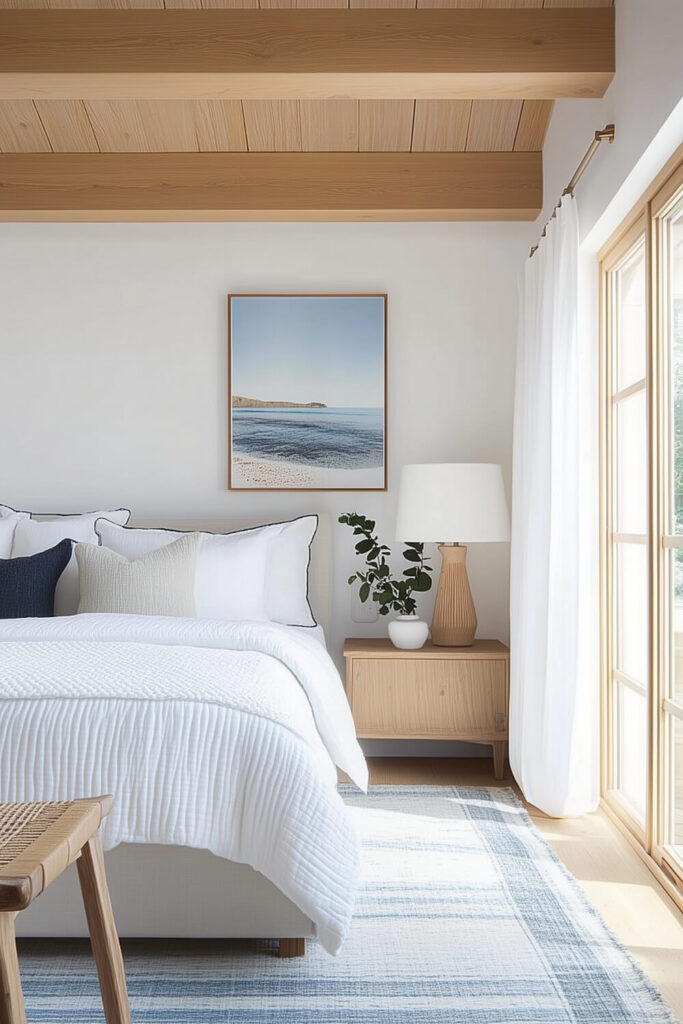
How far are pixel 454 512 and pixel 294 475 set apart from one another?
2.70ft

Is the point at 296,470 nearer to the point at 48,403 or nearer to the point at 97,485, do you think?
the point at 97,485

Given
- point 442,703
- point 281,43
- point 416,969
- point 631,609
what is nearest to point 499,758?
point 442,703

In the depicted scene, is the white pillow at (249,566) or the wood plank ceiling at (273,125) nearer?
the white pillow at (249,566)

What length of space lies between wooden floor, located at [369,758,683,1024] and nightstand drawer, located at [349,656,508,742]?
0.71ft

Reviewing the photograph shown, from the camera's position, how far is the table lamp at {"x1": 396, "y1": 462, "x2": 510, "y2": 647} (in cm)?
359

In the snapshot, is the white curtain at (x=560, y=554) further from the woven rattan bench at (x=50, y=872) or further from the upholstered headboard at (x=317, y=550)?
the woven rattan bench at (x=50, y=872)

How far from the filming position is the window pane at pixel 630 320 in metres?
2.85

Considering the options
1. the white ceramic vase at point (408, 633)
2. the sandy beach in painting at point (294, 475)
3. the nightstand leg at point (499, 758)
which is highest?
the sandy beach in painting at point (294, 475)

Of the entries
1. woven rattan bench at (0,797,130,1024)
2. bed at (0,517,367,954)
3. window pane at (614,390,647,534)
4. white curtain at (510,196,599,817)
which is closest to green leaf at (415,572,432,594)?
white curtain at (510,196,599,817)

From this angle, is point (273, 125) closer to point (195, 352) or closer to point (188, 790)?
point (195, 352)

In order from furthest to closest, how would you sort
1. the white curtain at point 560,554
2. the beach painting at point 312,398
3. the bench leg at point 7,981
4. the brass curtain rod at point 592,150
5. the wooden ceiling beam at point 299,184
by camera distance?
the beach painting at point 312,398
the wooden ceiling beam at point 299,184
the white curtain at point 560,554
the brass curtain rod at point 592,150
the bench leg at point 7,981

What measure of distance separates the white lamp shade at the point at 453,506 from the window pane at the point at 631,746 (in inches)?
31.6

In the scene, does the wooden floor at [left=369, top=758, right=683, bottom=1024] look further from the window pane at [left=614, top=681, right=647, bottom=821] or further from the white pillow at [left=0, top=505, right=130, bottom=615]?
the white pillow at [left=0, top=505, right=130, bottom=615]

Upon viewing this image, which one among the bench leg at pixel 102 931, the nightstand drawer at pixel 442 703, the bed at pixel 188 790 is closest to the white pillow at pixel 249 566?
the nightstand drawer at pixel 442 703
